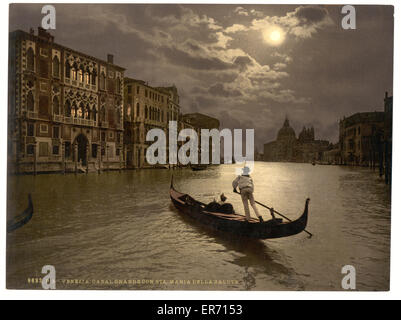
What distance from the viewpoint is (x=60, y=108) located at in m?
5.25

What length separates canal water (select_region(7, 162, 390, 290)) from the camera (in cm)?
349

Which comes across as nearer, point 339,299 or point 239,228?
point 339,299

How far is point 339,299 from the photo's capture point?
361 cm

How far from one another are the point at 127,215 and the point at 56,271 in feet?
5.80

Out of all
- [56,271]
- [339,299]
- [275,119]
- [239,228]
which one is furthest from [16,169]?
[339,299]

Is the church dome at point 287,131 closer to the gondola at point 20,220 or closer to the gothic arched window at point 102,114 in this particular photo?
the gothic arched window at point 102,114

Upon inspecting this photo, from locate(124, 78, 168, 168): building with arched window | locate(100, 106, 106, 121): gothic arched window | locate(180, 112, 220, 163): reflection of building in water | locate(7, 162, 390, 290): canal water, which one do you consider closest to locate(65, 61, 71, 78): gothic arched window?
locate(100, 106, 106, 121): gothic arched window

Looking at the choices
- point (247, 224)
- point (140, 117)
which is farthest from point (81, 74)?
point (247, 224)

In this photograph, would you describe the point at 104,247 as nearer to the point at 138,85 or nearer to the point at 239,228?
the point at 239,228

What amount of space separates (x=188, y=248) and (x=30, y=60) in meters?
4.44
